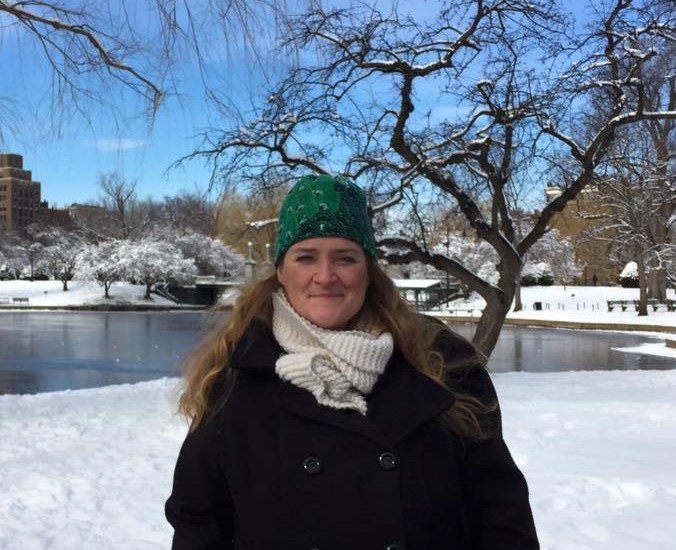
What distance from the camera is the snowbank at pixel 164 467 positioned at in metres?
4.67

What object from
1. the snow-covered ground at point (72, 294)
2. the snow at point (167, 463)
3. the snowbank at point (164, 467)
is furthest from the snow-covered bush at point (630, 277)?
the snowbank at point (164, 467)

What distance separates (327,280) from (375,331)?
0.63 feet

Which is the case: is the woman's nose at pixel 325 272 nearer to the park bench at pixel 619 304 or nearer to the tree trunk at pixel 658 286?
the park bench at pixel 619 304

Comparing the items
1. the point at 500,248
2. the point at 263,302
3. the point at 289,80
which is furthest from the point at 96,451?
the point at 500,248

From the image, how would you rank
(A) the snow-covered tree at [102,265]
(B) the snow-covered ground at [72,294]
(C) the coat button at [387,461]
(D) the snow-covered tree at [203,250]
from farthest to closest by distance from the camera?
(D) the snow-covered tree at [203,250] < (A) the snow-covered tree at [102,265] < (B) the snow-covered ground at [72,294] < (C) the coat button at [387,461]

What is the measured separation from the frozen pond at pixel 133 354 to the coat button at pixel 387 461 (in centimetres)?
872

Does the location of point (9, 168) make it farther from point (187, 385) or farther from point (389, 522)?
point (389, 522)

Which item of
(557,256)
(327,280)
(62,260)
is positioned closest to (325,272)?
(327,280)

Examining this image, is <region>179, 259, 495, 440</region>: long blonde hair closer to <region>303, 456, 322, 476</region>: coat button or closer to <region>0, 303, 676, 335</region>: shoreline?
<region>303, 456, 322, 476</region>: coat button

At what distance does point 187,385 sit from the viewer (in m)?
2.07

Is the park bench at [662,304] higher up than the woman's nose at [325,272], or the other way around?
the woman's nose at [325,272]

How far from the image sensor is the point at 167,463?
261 inches

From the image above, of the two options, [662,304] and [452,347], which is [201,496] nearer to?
[452,347]

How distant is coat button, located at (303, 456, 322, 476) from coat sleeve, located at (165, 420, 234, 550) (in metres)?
0.27
